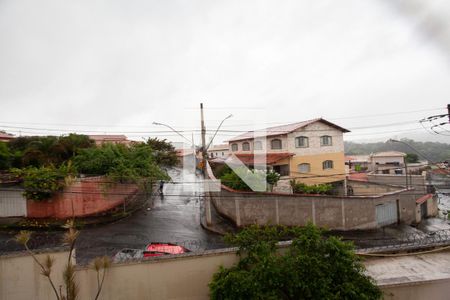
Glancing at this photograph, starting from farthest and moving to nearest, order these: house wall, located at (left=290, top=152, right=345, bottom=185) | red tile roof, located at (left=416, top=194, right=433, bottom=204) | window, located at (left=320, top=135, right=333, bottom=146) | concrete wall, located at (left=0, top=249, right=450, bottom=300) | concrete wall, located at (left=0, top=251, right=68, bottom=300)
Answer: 1. window, located at (left=320, top=135, right=333, bottom=146)
2. house wall, located at (left=290, top=152, right=345, bottom=185)
3. red tile roof, located at (left=416, top=194, right=433, bottom=204)
4. concrete wall, located at (left=0, top=251, right=68, bottom=300)
5. concrete wall, located at (left=0, top=249, right=450, bottom=300)

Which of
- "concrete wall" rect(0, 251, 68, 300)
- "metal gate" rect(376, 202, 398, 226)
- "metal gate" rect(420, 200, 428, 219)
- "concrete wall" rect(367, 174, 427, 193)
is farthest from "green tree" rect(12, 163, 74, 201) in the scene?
"concrete wall" rect(367, 174, 427, 193)

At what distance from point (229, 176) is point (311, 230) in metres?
→ 10.2

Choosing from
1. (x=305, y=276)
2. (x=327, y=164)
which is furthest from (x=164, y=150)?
(x=305, y=276)

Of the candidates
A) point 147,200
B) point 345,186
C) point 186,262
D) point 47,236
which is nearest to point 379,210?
point 345,186

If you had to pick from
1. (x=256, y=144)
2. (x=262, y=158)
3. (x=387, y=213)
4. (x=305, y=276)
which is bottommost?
(x=387, y=213)

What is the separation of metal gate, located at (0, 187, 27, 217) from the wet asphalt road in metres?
1.38

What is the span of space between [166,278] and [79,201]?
1028 centimetres

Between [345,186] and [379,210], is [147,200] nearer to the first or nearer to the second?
[379,210]

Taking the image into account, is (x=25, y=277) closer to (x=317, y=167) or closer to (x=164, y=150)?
(x=317, y=167)

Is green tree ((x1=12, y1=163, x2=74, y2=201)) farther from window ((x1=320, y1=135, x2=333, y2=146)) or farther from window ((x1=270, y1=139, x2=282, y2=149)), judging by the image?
window ((x1=320, y1=135, x2=333, y2=146))

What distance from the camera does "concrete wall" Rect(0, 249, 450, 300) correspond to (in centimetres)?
634

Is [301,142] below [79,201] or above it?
above

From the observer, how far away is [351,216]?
589 inches

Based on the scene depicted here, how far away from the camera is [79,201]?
14.9 m
